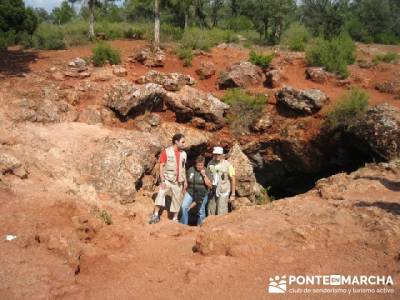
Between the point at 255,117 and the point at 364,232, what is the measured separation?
6.51m

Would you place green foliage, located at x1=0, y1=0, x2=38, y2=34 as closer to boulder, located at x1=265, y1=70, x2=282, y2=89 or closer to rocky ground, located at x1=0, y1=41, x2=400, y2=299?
rocky ground, located at x1=0, y1=41, x2=400, y2=299

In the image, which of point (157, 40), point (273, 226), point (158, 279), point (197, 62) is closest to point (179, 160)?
point (273, 226)

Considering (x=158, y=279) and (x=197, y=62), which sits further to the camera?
(x=197, y=62)

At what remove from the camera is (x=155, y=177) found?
30.5 feet

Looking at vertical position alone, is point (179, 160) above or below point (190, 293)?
above

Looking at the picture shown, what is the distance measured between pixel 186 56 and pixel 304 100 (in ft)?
15.5

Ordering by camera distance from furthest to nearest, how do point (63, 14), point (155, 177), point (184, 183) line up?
point (63, 14), point (155, 177), point (184, 183)

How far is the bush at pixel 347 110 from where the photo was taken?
397 inches

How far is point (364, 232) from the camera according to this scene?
5.30m

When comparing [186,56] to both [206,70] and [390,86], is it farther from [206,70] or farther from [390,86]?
[390,86]

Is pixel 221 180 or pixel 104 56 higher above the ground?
pixel 104 56

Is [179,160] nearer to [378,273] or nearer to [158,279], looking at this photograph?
[158,279]

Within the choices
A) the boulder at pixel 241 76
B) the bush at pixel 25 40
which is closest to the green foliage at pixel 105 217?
the boulder at pixel 241 76

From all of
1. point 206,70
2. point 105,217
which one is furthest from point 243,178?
point 105,217
